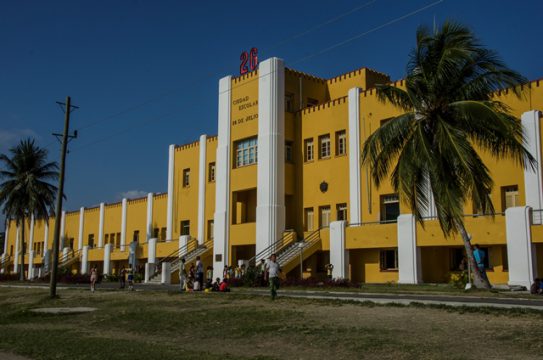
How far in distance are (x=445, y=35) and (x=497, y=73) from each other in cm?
243

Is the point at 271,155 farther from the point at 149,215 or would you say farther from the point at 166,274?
the point at 149,215

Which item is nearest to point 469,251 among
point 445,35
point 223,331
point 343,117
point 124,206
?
point 445,35

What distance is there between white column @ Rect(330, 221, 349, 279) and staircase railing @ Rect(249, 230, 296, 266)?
150 inches

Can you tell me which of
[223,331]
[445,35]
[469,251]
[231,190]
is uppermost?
[445,35]

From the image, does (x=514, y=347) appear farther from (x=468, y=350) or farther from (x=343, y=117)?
(x=343, y=117)

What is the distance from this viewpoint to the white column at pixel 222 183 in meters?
41.5

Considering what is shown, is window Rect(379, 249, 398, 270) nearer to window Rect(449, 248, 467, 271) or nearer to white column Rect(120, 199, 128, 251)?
window Rect(449, 248, 467, 271)

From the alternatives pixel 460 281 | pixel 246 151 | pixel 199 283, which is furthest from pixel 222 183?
pixel 460 281

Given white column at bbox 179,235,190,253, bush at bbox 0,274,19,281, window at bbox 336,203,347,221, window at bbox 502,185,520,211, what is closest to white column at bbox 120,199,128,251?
bush at bbox 0,274,19,281

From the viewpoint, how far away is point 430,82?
23859mm

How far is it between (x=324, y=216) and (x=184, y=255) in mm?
11400

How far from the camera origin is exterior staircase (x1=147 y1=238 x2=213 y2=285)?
41844 mm

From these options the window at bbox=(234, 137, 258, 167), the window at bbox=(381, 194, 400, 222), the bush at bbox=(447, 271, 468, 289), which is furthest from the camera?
the window at bbox=(234, 137, 258, 167)

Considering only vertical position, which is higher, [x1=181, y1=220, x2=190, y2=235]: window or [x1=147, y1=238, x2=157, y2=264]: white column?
[x1=181, y1=220, x2=190, y2=235]: window
